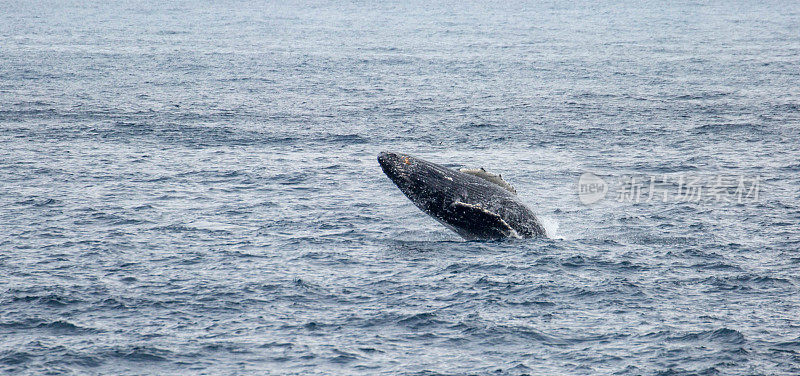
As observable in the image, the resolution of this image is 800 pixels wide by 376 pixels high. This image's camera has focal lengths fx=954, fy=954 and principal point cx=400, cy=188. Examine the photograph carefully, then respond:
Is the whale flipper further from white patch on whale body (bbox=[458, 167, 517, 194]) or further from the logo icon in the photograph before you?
the logo icon

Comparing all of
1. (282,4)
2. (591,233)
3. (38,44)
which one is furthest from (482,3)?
(591,233)

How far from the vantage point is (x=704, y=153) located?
41.1 m

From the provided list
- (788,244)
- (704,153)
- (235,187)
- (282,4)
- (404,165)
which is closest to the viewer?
(404,165)

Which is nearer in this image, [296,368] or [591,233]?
[296,368]

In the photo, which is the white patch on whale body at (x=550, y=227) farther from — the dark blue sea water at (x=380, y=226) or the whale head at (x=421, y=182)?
the whale head at (x=421, y=182)

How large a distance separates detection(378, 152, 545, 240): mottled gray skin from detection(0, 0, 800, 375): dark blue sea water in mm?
1633

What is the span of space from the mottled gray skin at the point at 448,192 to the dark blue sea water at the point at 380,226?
1.63 metres

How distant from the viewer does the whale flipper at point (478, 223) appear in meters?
24.4

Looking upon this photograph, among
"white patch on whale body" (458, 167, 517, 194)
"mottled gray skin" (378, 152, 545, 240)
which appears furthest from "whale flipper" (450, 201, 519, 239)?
"white patch on whale body" (458, 167, 517, 194)

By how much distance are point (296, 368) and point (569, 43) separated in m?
A: 81.4

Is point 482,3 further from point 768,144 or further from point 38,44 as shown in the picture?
point 768,144

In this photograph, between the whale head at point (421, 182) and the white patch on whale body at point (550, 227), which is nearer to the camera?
the whale head at point (421, 182)

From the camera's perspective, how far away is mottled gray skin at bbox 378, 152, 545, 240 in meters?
24.2

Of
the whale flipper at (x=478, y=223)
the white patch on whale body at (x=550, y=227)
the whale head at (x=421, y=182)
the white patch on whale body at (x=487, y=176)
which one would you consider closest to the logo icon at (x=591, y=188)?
the white patch on whale body at (x=550, y=227)
